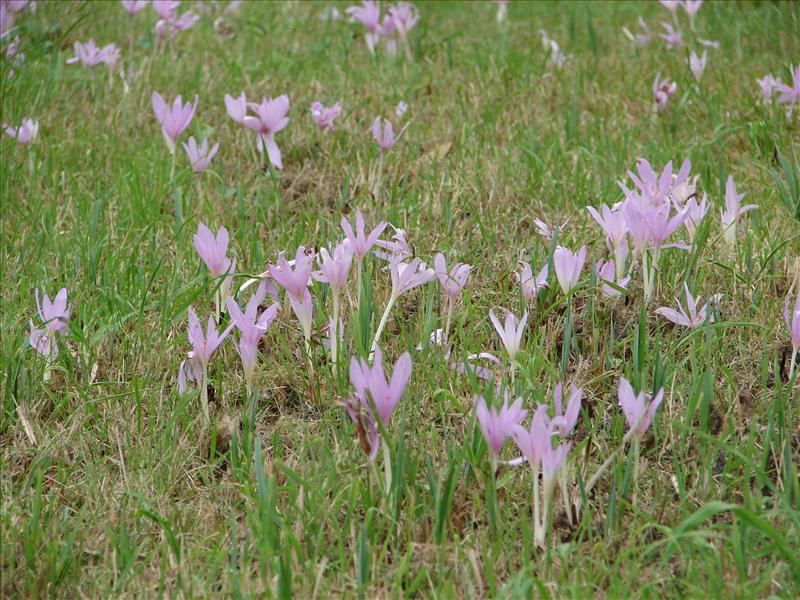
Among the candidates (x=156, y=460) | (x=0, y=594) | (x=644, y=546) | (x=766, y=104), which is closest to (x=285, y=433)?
(x=156, y=460)

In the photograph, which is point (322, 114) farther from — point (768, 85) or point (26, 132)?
point (768, 85)

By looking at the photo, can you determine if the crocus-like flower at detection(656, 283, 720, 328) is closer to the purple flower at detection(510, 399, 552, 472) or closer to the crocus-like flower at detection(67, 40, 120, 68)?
the purple flower at detection(510, 399, 552, 472)

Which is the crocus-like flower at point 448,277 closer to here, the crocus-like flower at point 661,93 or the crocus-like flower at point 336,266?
the crocus-like flower at point 336,266

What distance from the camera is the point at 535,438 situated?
1.76m

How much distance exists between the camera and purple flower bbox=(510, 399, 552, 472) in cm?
175

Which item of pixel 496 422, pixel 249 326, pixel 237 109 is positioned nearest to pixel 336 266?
pixel 249 326

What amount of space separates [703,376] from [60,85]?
2979 mm

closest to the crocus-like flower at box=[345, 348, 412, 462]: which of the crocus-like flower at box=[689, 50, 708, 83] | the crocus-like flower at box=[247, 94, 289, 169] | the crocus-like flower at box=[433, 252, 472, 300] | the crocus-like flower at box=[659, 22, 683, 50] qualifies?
Result: the crocus-like flower at box=[433, 252, 472, 300]

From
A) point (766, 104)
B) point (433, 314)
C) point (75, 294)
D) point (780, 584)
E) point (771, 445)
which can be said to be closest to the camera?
point (780, 584)

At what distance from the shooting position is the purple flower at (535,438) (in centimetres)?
175

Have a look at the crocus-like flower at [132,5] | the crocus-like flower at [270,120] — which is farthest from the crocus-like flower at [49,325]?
the crocus-like flower at [132,5]

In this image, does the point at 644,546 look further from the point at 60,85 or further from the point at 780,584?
the point at 60,85

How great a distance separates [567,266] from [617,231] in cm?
18

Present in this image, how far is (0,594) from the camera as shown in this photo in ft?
5.73
